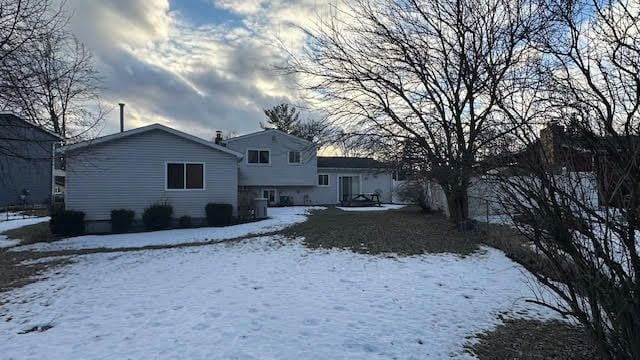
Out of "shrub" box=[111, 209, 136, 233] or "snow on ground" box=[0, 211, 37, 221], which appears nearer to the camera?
"shrub" box=[111, 209, 136, 233]

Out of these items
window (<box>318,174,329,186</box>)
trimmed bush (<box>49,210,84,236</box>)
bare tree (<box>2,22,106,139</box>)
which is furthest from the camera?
window (<box>318,174,329,186</box>)

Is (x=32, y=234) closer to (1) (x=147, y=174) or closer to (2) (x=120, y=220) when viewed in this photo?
(2) (x=120, y=220)

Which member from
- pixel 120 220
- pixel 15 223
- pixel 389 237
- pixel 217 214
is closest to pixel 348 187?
pixel 217 214

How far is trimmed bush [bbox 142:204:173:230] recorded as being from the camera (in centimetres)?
1577

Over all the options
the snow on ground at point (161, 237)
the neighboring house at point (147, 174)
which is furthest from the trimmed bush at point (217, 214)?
the snow on ground at point (161, 237)

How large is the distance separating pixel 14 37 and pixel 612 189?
37.9 feet

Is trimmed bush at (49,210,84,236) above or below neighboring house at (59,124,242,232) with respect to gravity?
below

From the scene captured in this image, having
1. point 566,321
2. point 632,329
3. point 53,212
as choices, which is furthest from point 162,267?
point 53,212

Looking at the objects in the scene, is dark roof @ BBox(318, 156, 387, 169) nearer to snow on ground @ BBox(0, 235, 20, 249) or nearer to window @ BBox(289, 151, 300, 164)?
window @ BBox(289, 151, 300, 164)

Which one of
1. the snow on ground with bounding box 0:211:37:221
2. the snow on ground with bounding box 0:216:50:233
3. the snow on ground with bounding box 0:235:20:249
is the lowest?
the snow on ground with bounding box 0:235:20:249

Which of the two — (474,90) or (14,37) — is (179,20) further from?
(474,90)

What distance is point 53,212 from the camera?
14.7m

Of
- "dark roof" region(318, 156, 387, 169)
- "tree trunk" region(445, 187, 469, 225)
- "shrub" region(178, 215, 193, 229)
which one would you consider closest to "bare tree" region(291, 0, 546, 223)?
"tree trunk" region(445, 187, 469, 225)

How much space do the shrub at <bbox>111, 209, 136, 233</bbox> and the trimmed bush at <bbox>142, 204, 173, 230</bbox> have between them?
0.60 m
